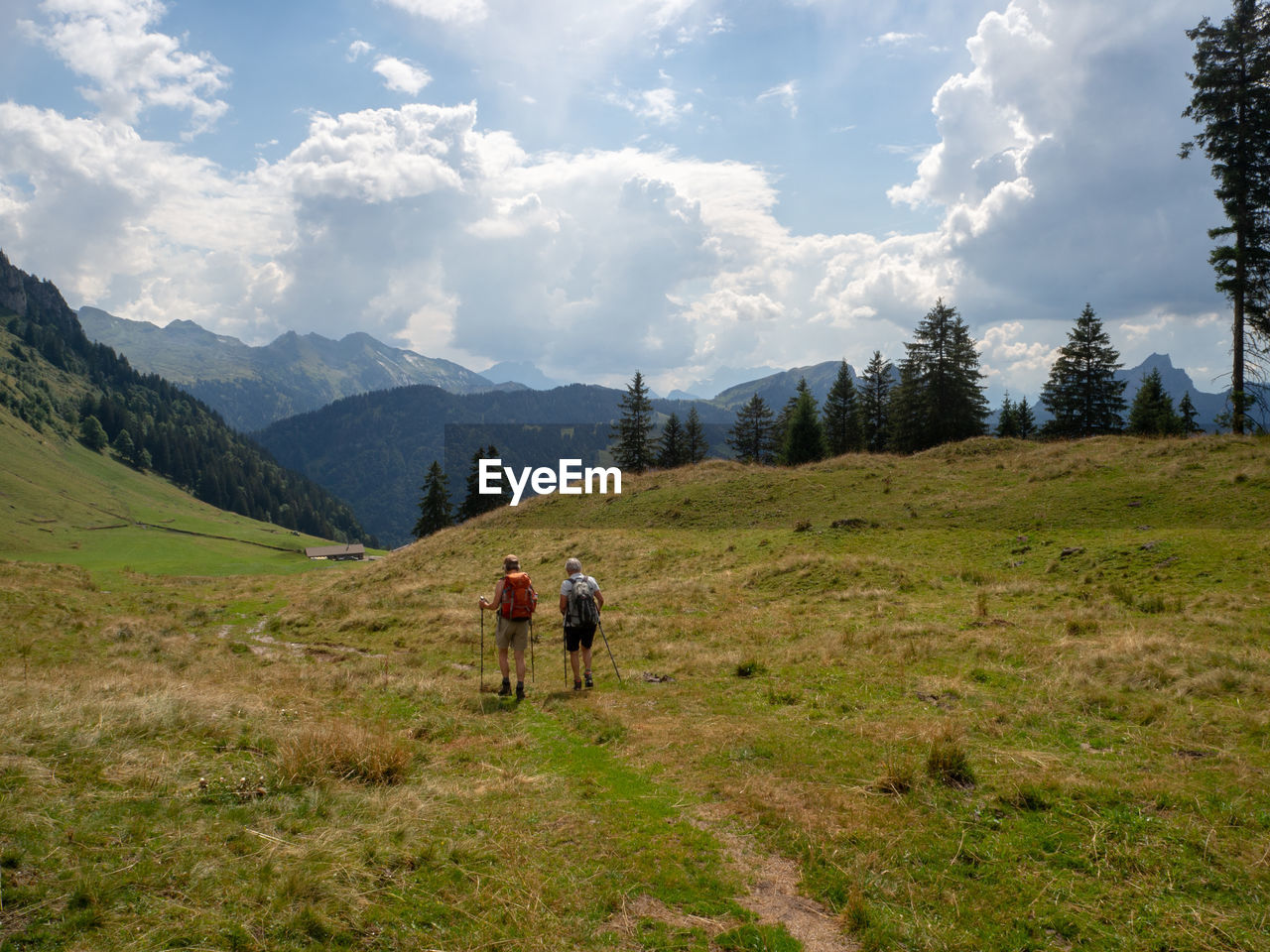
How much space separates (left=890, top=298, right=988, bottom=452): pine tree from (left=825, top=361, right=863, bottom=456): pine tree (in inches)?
557

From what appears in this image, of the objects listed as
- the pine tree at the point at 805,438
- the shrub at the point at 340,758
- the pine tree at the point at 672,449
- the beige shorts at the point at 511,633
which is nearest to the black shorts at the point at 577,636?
the beige shorts at the point at 511,633

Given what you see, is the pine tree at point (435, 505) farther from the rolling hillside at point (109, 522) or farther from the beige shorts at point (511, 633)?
the beige shorts at point (511, 633)

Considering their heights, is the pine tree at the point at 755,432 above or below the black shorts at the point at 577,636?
above

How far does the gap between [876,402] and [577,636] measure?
69875mm

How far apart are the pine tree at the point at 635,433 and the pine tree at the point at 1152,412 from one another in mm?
49478

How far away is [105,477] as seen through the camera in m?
174

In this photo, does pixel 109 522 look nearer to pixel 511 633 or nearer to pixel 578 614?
pixel 511 633

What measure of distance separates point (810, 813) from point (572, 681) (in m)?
8.34

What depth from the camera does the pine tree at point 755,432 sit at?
281ft

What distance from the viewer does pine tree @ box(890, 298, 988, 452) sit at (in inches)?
2411

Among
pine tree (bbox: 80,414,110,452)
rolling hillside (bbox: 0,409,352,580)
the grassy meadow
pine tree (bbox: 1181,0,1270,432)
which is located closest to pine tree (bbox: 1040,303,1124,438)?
pine tree (bbox: 1181,0,1270,432)

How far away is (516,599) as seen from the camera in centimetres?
1388

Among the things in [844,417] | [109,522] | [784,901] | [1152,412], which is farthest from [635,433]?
[109,522]

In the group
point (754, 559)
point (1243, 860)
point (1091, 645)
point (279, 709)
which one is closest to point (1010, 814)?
point (1243, 860)
